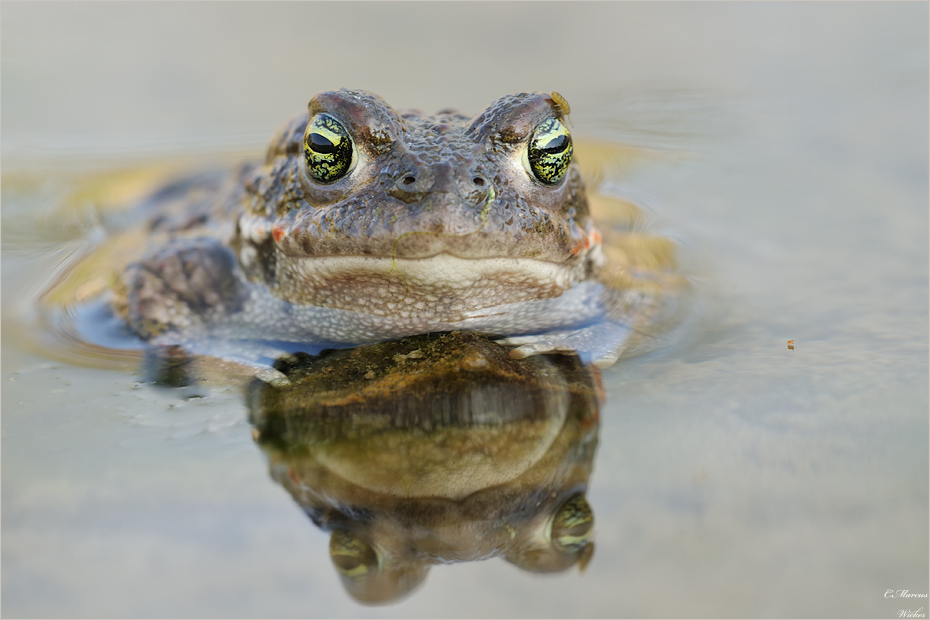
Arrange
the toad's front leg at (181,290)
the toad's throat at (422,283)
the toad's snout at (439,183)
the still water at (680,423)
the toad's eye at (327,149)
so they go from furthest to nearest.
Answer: the toad's front leg at (181,290)
the toad's eye at (327,149)
the toad's throat at (422,283)
the toad's snout at (439,183)
the still water at (680,423)

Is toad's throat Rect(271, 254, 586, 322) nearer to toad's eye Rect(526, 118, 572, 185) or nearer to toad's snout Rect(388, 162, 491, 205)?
toad's snout Rect(388, 162, 491, 205)

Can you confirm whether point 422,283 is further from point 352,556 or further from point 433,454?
point 352,556

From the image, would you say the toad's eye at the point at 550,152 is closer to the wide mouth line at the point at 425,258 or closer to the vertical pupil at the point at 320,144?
the wide mouth line at the point at 425,258

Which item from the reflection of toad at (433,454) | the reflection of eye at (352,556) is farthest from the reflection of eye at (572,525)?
the reflection of eye at (352,556)

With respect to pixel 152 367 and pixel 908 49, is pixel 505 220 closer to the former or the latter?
pixel 152 367

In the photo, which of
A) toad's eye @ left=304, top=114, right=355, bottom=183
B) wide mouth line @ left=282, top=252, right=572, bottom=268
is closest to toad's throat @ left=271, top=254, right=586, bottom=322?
wide mouth line @ left=282, top=252, right=572, bottom=268

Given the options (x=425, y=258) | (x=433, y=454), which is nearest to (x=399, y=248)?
(x=425, y=258)
